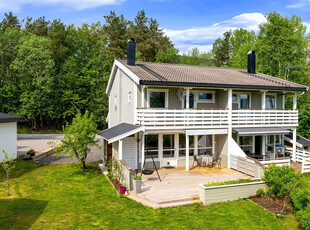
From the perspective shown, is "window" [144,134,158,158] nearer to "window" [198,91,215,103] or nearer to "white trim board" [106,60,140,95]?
"white trim board" [106,60,140,95]

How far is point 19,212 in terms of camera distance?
31.3ft

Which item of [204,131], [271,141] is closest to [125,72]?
[204,131]

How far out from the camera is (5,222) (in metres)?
8.67

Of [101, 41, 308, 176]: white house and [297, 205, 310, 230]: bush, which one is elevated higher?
[101, 41, 308, 176]: white house

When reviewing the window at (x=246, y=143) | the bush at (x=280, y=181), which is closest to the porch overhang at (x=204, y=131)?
the window at (x=246, y=143)

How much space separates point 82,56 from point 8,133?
31404mm

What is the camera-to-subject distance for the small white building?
16.6 metres

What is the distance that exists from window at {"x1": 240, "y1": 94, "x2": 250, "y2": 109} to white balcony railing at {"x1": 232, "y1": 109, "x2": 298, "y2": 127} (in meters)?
1.16

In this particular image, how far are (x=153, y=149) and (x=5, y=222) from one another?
29.8ft

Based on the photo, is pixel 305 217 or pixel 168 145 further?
pixel 168 145

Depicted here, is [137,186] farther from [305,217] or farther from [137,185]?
[305,217]

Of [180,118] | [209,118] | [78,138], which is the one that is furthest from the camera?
[209,118]

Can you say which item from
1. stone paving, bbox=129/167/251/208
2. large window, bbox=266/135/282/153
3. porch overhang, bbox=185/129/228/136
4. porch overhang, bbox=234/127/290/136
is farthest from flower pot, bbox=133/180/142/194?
large window, bbox=266/135/282/153

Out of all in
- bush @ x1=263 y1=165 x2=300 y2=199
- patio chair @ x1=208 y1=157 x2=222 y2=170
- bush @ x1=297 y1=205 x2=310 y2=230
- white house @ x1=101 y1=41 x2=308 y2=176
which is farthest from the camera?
patio chair @ x1=208 y1=157 x2=222 y2=170
